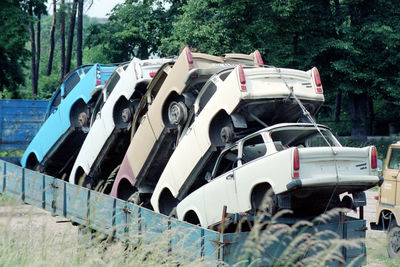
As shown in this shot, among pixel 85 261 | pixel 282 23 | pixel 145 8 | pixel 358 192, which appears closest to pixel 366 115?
pixel 282 23

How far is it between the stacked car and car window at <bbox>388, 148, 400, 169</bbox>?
8.17 ft

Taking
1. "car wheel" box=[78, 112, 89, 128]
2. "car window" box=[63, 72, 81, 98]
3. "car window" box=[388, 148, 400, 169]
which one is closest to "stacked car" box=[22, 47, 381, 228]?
"car wheel" box=[78, 112, 89, 128]

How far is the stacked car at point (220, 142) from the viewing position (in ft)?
26.1

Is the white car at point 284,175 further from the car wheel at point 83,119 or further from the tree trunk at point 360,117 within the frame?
the tree trunk at point 360,117

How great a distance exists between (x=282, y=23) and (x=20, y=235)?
25.3m

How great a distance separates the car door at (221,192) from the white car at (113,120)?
115 inches

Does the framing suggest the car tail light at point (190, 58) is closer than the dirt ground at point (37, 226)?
→ No

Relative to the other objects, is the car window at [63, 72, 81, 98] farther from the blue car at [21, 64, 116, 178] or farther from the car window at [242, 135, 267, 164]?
the car window at [242, 135, 267, 164]

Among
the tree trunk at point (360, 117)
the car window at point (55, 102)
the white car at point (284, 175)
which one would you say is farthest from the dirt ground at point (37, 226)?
the tree trunk at point (360, 117)

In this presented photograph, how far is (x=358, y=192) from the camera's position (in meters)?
8.58

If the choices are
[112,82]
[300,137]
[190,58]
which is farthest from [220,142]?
[112,82]

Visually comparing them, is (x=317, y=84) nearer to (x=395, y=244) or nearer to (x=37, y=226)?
(x=395, y=244)

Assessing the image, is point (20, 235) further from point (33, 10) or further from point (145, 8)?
point (145, 8)

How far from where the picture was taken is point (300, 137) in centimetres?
912
